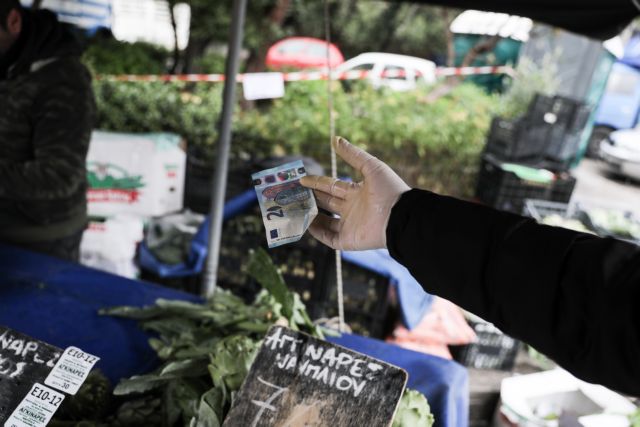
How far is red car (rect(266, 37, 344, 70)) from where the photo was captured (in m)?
8.02

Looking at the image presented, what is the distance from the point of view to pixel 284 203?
129cm

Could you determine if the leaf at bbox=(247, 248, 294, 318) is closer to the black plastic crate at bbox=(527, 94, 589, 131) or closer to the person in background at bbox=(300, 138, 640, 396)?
the person in background at bbox=(300, 138, 640, 396)

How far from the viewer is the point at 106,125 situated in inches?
209

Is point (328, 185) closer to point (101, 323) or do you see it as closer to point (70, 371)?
point (70, 371)

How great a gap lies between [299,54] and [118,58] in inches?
105

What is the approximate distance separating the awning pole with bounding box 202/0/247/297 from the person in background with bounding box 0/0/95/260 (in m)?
0.58

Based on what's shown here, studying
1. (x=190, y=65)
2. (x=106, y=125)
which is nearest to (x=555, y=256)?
(x=106, y=125)

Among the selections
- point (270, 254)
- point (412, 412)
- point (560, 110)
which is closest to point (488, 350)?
point (270, 254)

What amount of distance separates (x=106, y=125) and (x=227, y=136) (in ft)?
10.6

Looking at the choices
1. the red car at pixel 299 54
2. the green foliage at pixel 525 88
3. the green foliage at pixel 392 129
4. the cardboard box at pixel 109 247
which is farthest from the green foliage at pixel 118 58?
the green foliage at pixel 525 88

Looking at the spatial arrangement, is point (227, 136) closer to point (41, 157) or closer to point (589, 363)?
point (41, 157)

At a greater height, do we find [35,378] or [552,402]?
[35,378]

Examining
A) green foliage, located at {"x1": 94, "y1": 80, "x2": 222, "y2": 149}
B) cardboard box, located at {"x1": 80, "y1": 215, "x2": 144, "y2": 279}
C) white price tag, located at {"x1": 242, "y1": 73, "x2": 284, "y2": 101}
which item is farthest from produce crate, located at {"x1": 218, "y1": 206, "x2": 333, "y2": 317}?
green foliage, located at {"x1": 94, "y1": 80, "x2": 222, "y2": 149}

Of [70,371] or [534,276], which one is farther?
[70,371]
